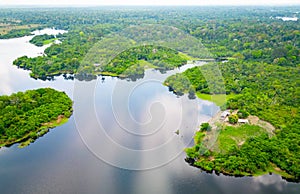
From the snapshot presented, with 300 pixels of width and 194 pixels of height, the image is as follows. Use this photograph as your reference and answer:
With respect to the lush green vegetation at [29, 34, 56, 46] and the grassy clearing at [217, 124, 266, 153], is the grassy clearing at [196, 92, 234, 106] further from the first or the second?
the lush green vegetation at [29, 34, 56, 46]

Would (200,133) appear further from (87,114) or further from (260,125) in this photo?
(87,114)

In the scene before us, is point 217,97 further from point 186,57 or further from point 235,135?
point 186,57

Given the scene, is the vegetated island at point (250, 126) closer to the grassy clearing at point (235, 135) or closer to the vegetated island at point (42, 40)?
the grassy clearing at point (235, 135)

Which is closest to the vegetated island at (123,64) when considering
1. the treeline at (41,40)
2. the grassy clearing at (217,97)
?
the grassy clearing at (217,97)

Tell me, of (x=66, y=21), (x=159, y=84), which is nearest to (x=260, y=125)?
(x=159, y=84)

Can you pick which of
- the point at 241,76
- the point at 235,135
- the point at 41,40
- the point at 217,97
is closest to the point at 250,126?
the point at 235,135

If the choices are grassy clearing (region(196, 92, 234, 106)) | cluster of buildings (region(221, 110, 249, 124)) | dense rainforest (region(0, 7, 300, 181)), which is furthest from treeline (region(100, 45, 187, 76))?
cluster of buildings (region(221, 110, 249, 124))
